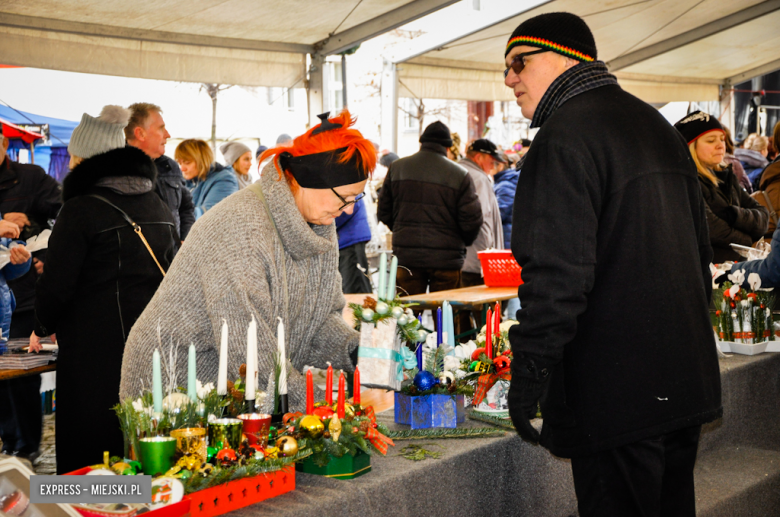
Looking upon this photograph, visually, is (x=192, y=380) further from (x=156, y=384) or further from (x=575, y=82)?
(x=575, y=82)

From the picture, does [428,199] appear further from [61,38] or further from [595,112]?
[595,112]

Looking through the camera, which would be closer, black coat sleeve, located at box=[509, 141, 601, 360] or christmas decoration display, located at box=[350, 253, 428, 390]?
black coat sleeve, located at box=[509, 141, 601, 360]

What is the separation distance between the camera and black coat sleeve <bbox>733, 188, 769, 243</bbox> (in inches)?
157

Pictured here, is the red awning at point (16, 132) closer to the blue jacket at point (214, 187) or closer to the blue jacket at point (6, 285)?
the blue jacket at point (214, 187)

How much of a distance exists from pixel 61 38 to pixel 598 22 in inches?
193

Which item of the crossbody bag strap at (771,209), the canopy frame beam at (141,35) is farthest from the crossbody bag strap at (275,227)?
the crossbody bag strap at (771,209)

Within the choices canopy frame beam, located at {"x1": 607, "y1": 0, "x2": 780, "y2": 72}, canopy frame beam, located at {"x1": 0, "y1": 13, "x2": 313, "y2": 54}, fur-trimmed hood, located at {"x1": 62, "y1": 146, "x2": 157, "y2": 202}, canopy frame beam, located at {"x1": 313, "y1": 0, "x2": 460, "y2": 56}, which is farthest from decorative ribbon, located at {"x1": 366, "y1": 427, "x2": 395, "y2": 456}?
canopy frame beam, located at {"x1": 607, "y1": 0, "x2": 780, "y2": 72}

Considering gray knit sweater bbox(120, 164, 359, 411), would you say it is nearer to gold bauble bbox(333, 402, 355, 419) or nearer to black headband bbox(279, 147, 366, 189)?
black headband bbox(279, 147, 366, 189)

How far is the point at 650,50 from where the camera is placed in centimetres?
830

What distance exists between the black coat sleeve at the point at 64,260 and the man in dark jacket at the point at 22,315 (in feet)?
4.32

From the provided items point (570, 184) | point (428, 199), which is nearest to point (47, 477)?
point (570, 184)

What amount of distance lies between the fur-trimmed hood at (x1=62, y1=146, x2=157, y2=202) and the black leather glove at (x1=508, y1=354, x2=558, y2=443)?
5.58 feet

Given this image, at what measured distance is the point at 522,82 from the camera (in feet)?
5.92

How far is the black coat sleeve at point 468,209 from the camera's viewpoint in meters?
5.29
